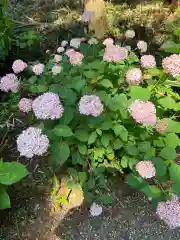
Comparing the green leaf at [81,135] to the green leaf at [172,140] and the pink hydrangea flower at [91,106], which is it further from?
the green leaf at [172,140]

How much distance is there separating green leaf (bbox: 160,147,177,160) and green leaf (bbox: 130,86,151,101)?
23 centimetres

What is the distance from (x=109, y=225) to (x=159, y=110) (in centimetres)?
59

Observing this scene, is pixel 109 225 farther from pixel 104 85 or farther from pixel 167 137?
pixel 104 85

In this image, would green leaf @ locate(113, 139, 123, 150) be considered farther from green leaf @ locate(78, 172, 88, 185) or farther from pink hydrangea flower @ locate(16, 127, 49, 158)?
pink hydrangea flower @ locate(16, 127, 49, 158)

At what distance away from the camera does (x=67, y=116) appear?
5.34 ft

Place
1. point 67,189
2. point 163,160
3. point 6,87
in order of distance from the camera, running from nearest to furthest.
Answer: point 163,160, point 6,87, point 67,189

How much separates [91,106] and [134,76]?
30 cm

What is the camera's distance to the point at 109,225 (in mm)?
1842

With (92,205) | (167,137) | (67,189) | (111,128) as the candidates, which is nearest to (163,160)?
(167,137)

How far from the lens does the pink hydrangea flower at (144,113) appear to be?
1.53 m

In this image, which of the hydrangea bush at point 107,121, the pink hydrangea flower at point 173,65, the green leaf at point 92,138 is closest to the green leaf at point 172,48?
the hydrangea bush at point 107,121

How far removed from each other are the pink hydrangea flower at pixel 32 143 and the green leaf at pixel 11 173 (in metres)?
0.06

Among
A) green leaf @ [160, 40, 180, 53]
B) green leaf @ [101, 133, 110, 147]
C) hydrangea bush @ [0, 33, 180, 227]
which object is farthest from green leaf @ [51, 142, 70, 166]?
green leaf @ [160, 40, 180, 53]

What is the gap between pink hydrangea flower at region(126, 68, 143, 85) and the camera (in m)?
1.73
